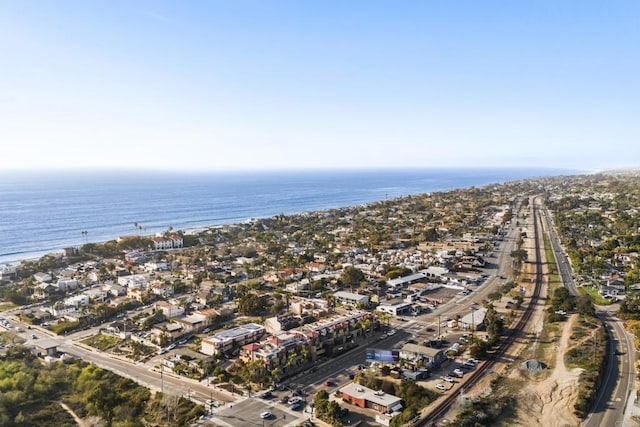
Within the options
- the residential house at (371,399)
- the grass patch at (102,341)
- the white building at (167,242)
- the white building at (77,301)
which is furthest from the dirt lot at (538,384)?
the white building at (167,242)

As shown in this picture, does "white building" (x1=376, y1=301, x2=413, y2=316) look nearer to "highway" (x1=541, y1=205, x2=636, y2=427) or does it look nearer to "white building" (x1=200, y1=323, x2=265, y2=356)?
"white building" (x1=200, y1=323, x2=265, y2=356)

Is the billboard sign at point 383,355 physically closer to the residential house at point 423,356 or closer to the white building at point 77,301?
the residential house at point 423,356

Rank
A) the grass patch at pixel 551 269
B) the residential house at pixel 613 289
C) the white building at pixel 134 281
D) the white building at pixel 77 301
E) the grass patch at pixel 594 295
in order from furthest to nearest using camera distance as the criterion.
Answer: the white building at pixel 134 281 < the grass patch at pixel 551 269 < the residential house at pixel 613 289 < the white building at pixel 77 301 < the grass patch at pixel 594 295

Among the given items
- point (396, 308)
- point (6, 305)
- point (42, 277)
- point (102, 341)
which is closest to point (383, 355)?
point (396, 308)

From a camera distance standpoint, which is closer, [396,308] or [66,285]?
[396,308]

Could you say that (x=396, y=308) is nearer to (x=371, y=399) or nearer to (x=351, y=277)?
(x=351, y=277)

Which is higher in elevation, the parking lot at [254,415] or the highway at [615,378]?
the highway at [615,378]

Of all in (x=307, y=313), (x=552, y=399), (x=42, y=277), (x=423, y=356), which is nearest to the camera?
(x=552, y=399)
